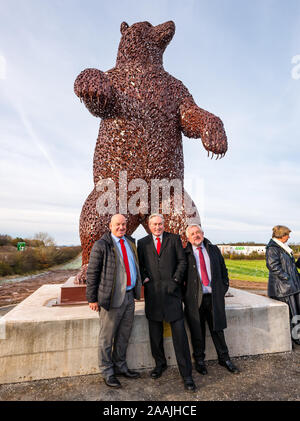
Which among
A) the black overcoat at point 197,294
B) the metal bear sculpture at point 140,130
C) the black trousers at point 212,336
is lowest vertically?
the black trousers at point 212,336

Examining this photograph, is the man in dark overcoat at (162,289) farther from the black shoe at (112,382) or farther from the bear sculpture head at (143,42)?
the bear sculpture head at (143,42)

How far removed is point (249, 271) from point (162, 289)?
603cm

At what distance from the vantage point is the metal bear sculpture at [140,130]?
277 centimetres

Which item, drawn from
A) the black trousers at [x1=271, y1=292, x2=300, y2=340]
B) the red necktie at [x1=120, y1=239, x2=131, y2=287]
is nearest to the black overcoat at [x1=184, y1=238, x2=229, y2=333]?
the red necktie at [x1=120, y1=239, x2=131, y2=287]

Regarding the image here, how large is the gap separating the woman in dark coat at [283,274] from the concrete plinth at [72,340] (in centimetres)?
46

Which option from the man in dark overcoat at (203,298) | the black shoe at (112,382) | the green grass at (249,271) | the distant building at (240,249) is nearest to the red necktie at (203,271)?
the man in dark overcoat at (203,298)

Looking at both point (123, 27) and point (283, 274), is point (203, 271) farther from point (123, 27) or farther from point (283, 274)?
point (123, 27)

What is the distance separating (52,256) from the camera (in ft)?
32.6

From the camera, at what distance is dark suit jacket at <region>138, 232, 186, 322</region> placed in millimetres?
2086

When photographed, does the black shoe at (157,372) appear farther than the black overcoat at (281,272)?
No

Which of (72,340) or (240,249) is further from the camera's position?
(240,249)

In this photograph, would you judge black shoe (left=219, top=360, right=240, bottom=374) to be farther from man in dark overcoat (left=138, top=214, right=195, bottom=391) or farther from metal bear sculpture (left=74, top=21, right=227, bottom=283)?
metal bear sculpture (left=74, top=21, right=227, bottom=283)

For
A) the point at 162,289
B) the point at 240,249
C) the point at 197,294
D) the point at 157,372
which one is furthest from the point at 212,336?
the point at 240,249

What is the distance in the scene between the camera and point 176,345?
2.04 metres
